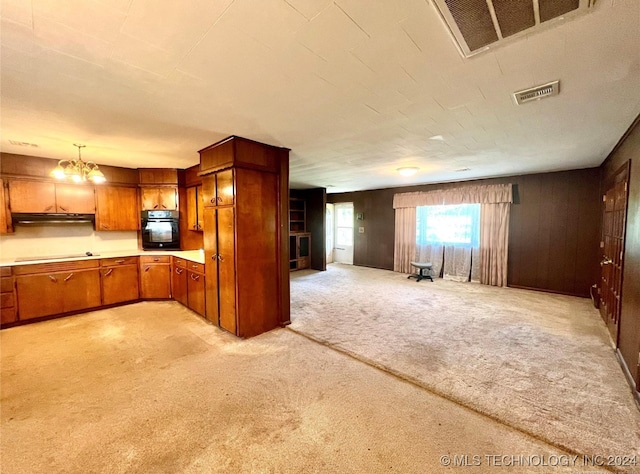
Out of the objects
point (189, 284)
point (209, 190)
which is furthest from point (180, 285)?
point (209, 190)

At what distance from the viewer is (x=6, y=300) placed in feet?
11.4

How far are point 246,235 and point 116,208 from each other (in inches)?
121

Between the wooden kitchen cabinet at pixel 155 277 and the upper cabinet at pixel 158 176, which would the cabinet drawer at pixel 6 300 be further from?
the upper cabinet at pixel 158 176

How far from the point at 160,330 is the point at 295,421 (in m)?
2.46

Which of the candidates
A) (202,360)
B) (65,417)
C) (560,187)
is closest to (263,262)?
(202,360)

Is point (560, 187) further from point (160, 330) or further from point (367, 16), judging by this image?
point (160, 330)

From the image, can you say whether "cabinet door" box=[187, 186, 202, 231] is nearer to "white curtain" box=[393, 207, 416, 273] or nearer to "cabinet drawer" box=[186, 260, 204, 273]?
"cabinet drawer" box=[186, 260, 204, 273]

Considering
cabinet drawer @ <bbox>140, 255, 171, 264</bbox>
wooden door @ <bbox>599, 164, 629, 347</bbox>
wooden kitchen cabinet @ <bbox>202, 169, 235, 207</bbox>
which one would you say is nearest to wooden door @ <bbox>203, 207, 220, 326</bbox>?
wooden kitchen cabinet @ <bbox>202, 169, 235, 207</bbox>

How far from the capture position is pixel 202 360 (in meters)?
2.72

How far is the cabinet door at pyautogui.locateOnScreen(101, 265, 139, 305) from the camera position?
423cm

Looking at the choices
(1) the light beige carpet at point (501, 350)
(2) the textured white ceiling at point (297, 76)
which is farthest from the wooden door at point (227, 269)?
(2) the textured white ceiling at point (297, 76)

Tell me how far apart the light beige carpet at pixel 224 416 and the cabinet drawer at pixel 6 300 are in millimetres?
739

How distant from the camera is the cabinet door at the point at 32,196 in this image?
3.77 metres

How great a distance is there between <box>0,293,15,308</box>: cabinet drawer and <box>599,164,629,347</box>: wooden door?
7.30m
